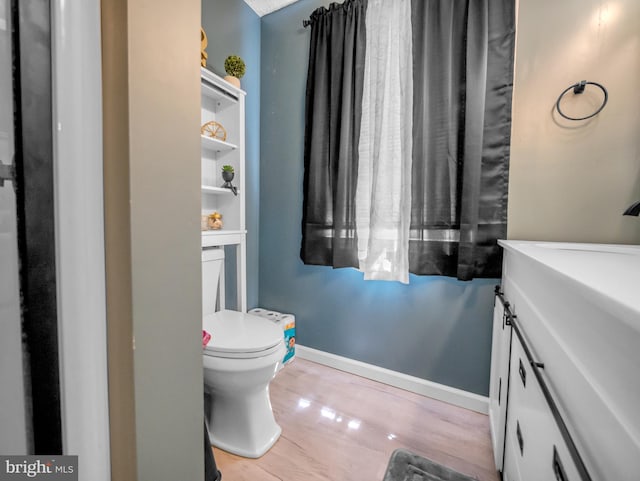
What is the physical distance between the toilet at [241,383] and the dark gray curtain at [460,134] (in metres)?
0.91

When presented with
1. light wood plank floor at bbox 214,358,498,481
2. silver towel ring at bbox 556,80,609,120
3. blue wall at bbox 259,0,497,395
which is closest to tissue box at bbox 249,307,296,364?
blue wall at bbox 259,0,497,395

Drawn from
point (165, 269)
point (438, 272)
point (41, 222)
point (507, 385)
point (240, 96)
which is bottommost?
point (507, 385)

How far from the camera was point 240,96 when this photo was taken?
5.99 ft

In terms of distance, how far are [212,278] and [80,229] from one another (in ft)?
3.90

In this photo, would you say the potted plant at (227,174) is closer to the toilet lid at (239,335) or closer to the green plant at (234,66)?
the green plant at (234,66)

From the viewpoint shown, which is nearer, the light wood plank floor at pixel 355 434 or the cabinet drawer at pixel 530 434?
the cabinet drawer at pixel 530 434

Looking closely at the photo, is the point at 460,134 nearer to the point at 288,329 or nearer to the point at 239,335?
the point at 239,335

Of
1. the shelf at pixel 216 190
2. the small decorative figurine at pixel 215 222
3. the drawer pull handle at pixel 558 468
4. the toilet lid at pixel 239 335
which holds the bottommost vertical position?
the toilet lid at pixel 239 335

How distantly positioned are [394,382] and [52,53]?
1972 millimetres

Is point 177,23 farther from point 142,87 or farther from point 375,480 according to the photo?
point 375,480

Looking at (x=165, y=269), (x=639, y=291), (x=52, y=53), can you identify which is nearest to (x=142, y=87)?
(x=52, y=53)

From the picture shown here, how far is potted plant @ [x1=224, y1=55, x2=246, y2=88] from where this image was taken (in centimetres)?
178

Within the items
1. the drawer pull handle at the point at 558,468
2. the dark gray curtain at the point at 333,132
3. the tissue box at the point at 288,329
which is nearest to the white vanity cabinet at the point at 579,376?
the drawer pull handle at the point at 558,468

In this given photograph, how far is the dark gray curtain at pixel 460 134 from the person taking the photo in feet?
4.45
